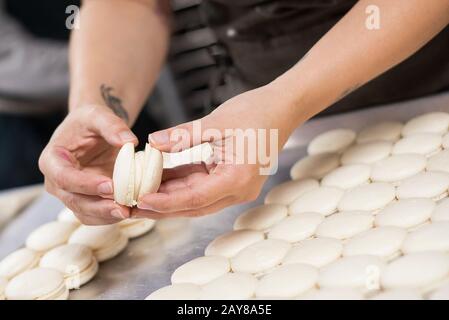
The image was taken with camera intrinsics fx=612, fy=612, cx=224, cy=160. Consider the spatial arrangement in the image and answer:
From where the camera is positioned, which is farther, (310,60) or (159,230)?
(159,230)

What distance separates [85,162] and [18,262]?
0.30 metres

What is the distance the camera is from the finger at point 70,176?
1.27 metres

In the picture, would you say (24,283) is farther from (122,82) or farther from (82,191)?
(122,82)

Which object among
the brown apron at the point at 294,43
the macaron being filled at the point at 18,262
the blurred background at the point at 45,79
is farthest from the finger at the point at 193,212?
the blurred background at the point at 45,79

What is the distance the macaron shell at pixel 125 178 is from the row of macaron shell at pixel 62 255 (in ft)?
0.94

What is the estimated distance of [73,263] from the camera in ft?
4.76

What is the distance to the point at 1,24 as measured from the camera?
2920 mm

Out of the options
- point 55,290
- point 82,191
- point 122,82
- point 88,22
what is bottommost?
point 55,290

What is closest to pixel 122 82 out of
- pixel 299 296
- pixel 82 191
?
pixel 82 191

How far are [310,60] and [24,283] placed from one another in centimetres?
83

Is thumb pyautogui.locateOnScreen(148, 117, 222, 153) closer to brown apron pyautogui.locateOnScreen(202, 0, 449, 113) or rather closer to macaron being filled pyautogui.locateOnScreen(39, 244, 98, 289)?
macaron being filled pyautogui.locateOnScreen(39, 244, 98, 289)

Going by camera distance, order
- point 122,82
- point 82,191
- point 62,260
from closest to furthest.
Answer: point 82,191, point 62,260, point 122,82

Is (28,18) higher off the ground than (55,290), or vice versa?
(28,18)

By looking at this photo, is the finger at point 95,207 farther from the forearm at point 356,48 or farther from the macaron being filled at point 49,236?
the forearm at point 356,48
